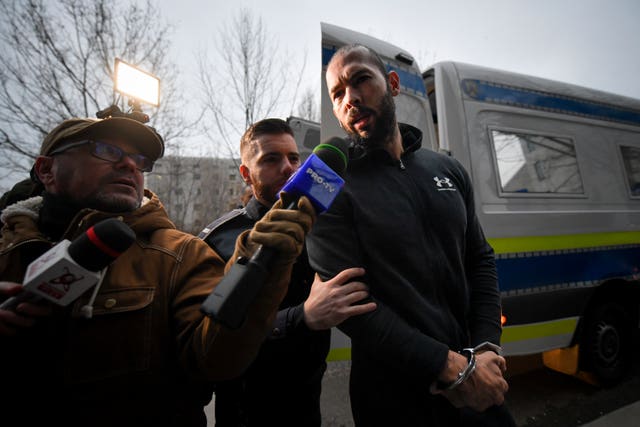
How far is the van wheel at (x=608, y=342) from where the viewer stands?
124 inches

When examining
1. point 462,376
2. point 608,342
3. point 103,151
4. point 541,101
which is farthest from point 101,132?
point 608,342

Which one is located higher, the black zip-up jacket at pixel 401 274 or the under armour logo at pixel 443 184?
the under armour logo at pixel 443 184

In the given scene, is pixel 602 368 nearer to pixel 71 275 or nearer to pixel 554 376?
pixel 554 376

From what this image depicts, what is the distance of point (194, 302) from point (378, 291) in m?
0.73

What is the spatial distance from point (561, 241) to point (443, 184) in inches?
87.6

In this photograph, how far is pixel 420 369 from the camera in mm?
1091

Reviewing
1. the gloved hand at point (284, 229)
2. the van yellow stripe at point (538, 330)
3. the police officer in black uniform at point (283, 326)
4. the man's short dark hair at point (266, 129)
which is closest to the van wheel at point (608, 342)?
the van yellow stripe at point (538, 330)

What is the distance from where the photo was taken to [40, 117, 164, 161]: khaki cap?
1.33 metres

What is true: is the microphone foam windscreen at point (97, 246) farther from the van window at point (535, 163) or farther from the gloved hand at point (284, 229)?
the van window at point (535, 163)

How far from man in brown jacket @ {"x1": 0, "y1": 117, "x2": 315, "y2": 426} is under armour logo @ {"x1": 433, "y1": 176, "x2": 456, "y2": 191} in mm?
831

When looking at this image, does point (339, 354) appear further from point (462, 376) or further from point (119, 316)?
point (119, 316)

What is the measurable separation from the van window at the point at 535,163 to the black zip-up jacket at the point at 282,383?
2.20 meters

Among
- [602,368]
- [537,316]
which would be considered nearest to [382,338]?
[537,316]

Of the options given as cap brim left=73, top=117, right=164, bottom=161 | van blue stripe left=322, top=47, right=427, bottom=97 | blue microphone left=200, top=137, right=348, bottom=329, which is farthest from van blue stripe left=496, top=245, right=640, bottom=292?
cap brim left=73, top=117, right=164, bottom=161
